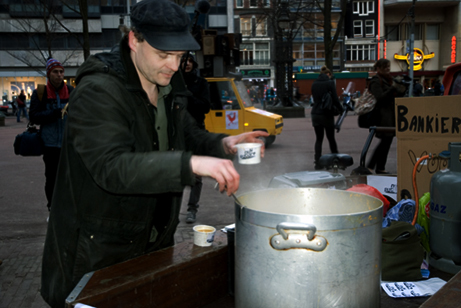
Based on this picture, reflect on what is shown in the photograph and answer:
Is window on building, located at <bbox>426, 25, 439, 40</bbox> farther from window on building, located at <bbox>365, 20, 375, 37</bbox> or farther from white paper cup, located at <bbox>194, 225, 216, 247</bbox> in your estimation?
white paper cup, located at <bbox>194, 225, 216, 247</bbox>

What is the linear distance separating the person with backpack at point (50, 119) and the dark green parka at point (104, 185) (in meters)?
3.77

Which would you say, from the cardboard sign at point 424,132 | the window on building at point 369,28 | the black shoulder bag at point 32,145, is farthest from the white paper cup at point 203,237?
the window on building at point 369,28

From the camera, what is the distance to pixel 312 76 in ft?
150

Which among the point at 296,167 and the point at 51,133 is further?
the point at 296,167

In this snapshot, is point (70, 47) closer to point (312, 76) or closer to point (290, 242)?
point (312, 76)

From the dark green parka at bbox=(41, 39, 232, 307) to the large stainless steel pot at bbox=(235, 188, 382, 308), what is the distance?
371 mm

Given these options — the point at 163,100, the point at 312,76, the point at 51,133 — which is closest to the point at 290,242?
the point at 163,100

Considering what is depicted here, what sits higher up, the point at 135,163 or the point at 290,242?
the point at 135,163

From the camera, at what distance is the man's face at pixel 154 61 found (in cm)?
171

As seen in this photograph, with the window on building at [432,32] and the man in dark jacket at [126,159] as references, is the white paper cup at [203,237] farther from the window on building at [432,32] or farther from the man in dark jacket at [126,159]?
the window on building at [432,32]

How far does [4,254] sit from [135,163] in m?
4.02

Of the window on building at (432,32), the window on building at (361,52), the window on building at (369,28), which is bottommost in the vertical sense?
the window on building at (361,52)

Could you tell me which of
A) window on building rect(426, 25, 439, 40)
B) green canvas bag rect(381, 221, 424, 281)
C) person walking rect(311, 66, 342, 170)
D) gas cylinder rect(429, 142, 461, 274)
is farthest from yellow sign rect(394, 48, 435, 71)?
green canvas bag rect(381, 221, 424, 281)

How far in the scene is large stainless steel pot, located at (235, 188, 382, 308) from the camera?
1.20 meters
